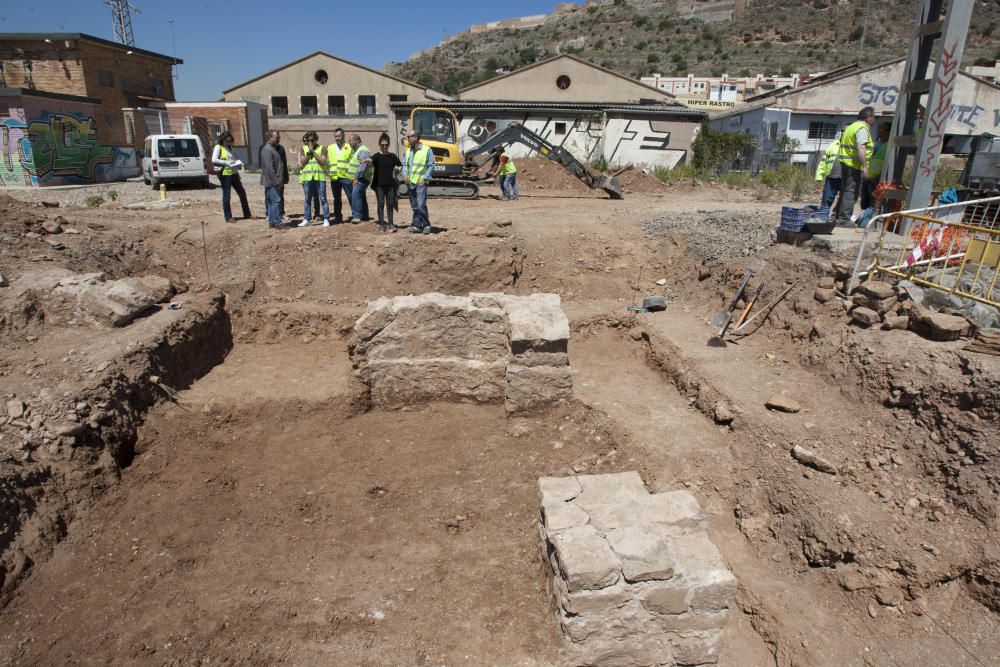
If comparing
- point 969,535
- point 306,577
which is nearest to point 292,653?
point 306,577

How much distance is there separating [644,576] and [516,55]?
7051 centimetres

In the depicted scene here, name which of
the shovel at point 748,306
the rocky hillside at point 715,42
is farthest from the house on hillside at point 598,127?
the rocky hillside at point 715,42

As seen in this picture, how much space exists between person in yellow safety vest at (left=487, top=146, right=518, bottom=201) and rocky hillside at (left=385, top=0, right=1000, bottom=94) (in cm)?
4273

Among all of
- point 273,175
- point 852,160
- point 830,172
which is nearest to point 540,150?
point 830,172

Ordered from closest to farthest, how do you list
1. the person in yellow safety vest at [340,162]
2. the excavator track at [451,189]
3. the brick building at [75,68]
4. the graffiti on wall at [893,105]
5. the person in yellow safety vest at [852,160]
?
the person in yellow safety vest at [852,160], the person in yellow safety vest at [340,162], the excavator track at [451,189], the brick building at [75,68], the graffiti on wall at [893,105]

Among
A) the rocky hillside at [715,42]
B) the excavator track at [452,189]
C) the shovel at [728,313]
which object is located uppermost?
the rocky hillside at [715,42]

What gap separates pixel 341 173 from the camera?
10.0 meters

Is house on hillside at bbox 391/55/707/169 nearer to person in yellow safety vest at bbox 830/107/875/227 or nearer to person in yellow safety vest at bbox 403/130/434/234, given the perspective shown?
person in yellow safety vest at bbox 403/130/434/234

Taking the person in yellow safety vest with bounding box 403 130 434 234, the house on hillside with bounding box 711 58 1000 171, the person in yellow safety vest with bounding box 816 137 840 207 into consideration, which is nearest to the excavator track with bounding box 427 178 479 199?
the person in yellow safety vest with bounding box 403 130 434 234

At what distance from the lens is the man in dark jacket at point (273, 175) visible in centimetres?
946

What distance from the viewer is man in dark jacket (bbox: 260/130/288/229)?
31.0 ft

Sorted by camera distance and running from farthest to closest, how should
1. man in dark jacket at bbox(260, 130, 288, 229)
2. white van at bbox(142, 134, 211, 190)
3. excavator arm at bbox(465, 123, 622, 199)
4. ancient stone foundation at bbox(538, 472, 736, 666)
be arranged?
1. white van at bbox(142, 134, 211, 190)
2. excavator arm at bbox(465, 123, 622, 199)
3. man in dark jacket at bbox(260, 130, 288, 229)
4. ancient stone foundation at bbox(538, 472, 736, 666)

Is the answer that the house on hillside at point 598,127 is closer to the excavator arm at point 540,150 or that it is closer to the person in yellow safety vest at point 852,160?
the excavator arm at point 540,150

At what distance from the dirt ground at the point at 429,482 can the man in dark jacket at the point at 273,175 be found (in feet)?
5.97
